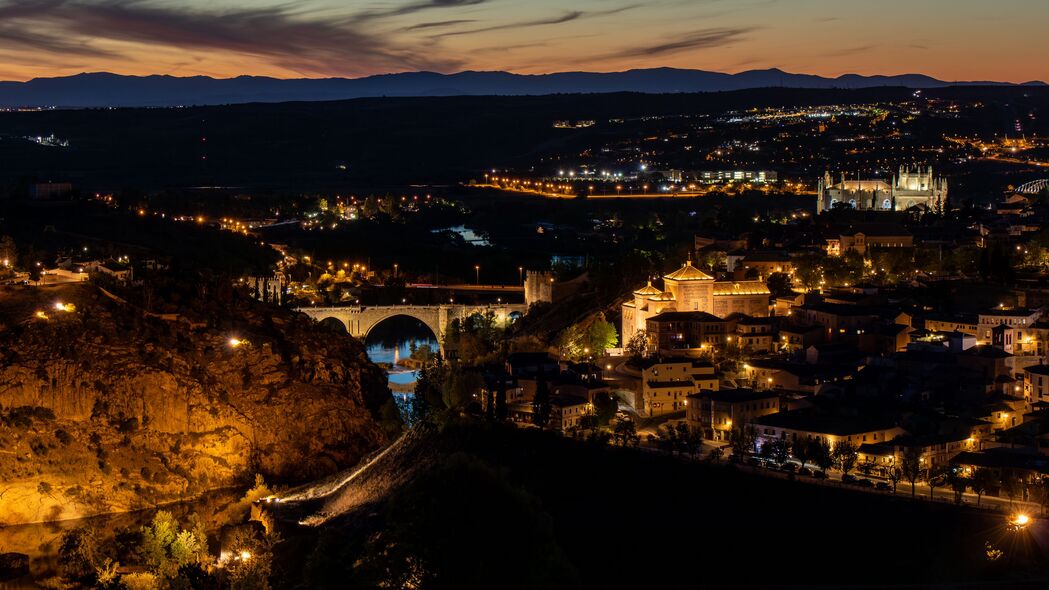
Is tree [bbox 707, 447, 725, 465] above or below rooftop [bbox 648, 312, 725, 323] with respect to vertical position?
below

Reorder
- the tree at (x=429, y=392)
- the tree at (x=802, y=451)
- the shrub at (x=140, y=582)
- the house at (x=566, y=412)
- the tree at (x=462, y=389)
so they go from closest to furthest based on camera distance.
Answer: the shrub at (x=140, y=582), the tree at (x=802, y=451), the house at (x=566, y=412), the tree at (x=462, y=389), the tree at (x=429, y=392)

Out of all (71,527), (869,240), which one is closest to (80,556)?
(71,527)

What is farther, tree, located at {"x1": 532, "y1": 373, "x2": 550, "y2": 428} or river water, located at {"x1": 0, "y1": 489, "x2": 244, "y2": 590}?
tree, located at {"x1": 532, "y1": 373, "x2": 550, "y2": 428}

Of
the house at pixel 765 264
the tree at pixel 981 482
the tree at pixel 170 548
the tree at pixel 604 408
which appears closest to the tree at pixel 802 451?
the tree at pixel 981 482

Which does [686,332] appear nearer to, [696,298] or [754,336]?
[754,336]

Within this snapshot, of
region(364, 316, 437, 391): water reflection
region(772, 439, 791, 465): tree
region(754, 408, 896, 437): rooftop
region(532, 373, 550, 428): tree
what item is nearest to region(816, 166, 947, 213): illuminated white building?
region(364, 316, 437, 391): water reflection

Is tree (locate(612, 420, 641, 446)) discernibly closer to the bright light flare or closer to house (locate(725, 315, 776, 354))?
house (locate(725, 315, 776, 354))

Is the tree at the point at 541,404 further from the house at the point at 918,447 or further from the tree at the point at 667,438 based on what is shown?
the house at the point at 918,447

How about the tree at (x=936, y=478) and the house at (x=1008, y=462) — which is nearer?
the house at (x=1008, y=462)
